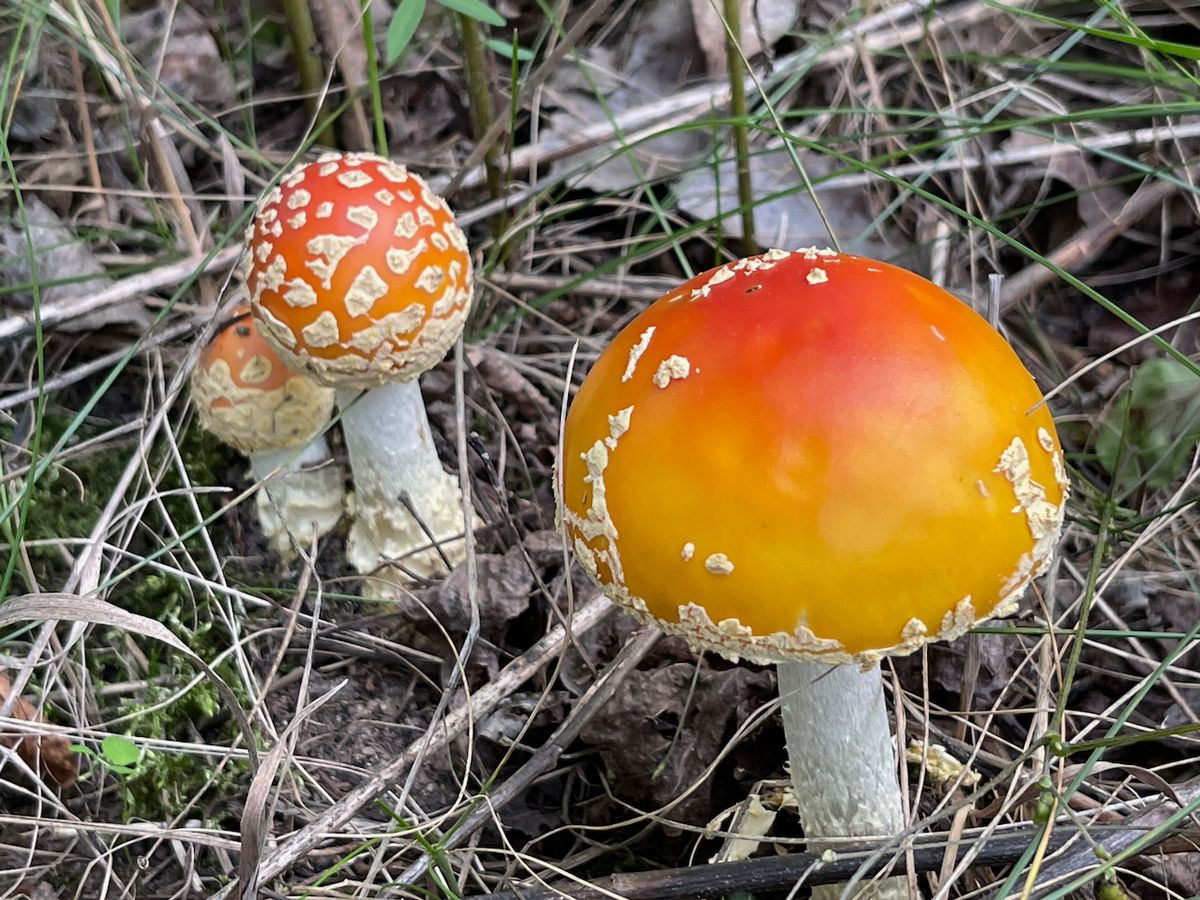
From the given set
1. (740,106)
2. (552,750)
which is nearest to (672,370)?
(552,750)

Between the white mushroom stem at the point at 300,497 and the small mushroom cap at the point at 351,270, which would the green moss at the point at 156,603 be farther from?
the small mushroom cap at the point at 351,270

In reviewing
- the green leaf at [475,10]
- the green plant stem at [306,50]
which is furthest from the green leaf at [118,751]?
the green plant stem at [306,50]

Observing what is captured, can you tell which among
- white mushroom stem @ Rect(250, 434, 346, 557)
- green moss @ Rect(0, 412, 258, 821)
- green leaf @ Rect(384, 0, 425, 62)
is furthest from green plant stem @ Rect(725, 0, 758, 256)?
green moss @ Rect(0, 412, 258, 821)

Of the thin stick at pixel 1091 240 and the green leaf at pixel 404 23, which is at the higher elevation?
the green leaf at pixel 404 23

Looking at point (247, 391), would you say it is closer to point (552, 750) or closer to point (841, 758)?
point (552, 750)

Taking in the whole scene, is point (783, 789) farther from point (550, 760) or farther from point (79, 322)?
point (79, 322)

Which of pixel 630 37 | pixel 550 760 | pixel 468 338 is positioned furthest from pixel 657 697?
pixel 630 37

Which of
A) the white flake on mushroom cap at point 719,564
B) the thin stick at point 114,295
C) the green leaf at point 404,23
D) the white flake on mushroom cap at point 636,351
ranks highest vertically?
the green leaf at point 404,23

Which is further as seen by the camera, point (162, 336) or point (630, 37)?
point (630, 37)
